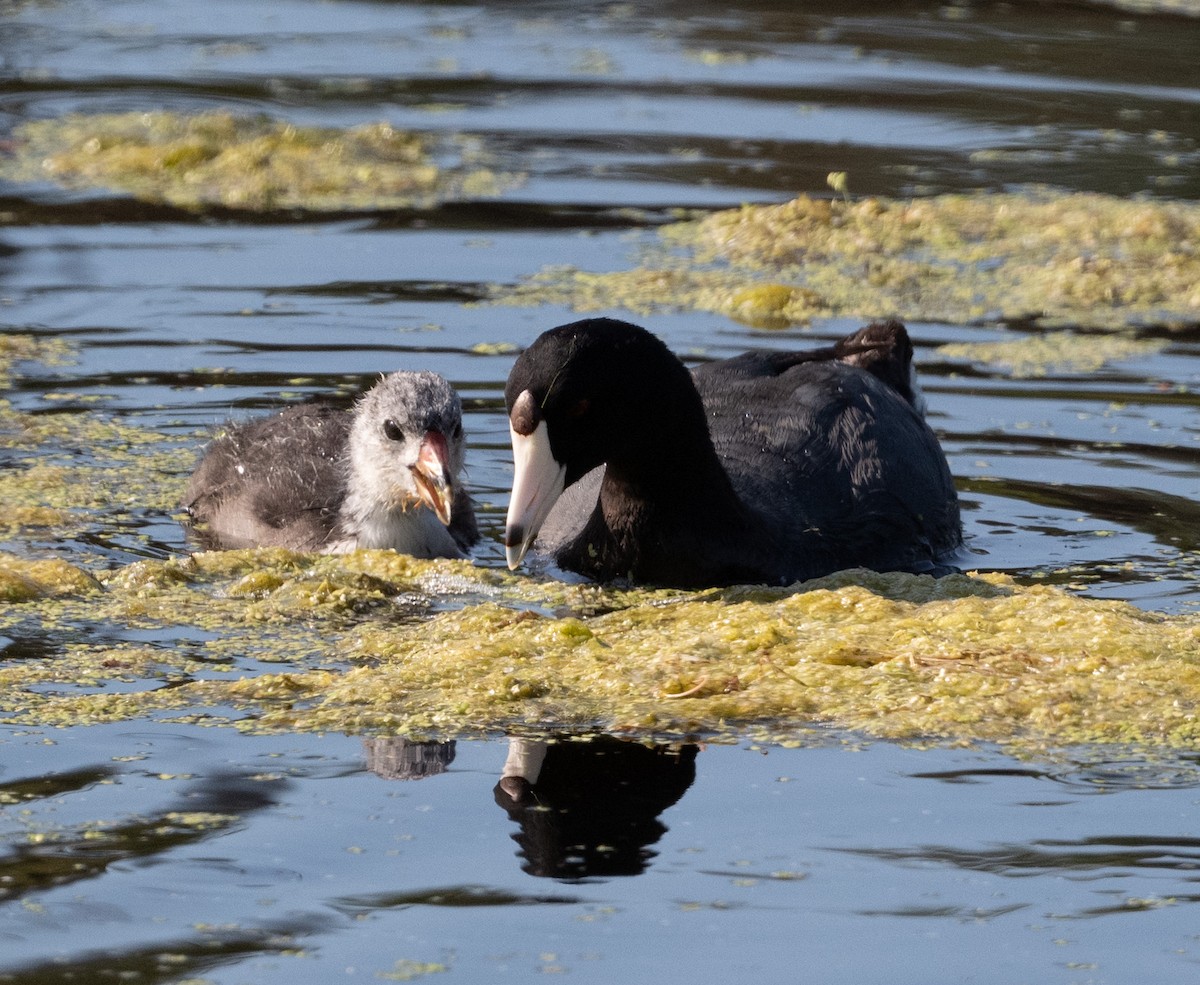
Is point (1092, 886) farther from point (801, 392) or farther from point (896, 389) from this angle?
point (896, 389)

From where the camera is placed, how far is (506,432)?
809 centimetres

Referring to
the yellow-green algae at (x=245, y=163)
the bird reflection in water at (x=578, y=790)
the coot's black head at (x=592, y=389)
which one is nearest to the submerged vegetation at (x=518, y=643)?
the bird reflection in water at (x=578, y=790)

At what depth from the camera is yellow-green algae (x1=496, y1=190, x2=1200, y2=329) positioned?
928 cm

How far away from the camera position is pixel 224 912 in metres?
3.75

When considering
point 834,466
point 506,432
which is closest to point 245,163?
point 506,432

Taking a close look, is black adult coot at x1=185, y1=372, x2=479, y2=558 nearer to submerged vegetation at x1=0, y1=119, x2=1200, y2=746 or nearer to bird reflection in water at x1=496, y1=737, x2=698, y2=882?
submerged vegetation at x1=0, y1=119, x2=1200, y2=746

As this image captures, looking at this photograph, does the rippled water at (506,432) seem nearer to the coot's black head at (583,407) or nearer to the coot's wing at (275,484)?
the coot's wing at (275,484)

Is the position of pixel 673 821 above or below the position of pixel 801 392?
below

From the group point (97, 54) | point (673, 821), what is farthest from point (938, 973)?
point (97, 54)

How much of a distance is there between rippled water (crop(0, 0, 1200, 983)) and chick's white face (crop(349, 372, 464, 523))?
0.50m

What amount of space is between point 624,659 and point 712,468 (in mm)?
1053

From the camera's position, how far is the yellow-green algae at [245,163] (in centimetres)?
1105

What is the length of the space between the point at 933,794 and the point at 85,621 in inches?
96.4

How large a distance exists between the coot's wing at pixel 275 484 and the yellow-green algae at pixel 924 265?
2248 mm
